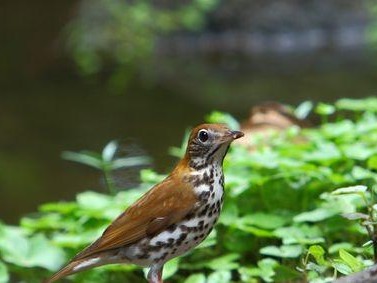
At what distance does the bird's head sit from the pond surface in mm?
3656

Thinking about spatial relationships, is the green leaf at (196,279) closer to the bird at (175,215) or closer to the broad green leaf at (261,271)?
the broad green leaf at (261,271)

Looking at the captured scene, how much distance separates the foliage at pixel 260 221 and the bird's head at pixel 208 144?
0.58 m

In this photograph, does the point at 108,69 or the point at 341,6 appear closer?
the point at 108,69

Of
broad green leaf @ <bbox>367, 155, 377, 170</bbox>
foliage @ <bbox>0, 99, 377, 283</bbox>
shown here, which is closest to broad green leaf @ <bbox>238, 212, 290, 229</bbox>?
foliage @ <bbox>0, 99, 377, 283</bbox>

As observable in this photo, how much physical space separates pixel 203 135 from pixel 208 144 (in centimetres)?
3

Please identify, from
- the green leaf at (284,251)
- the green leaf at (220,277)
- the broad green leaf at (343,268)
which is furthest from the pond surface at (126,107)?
the broad green leaf at (343,268)

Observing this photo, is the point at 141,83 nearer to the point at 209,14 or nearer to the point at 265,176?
the point at 209,14

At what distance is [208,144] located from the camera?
311 cm

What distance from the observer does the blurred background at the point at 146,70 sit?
845cm

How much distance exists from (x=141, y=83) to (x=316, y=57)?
261cm

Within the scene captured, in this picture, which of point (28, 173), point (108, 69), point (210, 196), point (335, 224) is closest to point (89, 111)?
point (28, 173)

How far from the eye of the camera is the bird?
3092 mm

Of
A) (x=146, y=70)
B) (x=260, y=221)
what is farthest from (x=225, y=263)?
(x=146, y=70)

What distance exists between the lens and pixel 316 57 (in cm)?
1292
